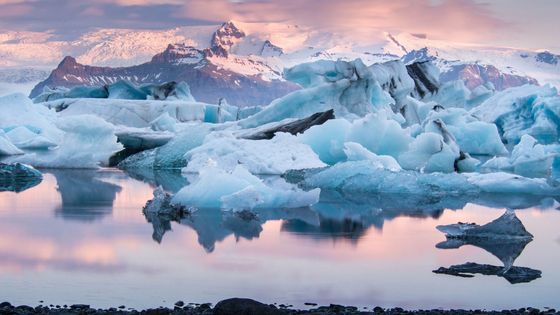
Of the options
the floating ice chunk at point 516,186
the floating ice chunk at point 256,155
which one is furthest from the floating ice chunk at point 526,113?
the floating ice chunk at point 516,186


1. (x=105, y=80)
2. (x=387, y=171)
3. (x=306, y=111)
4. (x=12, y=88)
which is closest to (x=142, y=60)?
(x=105, y=80)

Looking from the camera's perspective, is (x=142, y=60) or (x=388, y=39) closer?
(x=142, y=60)

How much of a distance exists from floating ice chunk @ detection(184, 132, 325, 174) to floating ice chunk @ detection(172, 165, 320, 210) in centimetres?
492

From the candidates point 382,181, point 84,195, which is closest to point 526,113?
point 382,181

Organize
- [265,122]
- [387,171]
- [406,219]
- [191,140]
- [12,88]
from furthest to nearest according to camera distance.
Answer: [12,88], [265,122], [191,140], [387,171], [406,219]

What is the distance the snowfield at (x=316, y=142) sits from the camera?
44.7 ft

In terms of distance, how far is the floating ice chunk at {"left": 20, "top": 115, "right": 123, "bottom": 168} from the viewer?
1784 cm

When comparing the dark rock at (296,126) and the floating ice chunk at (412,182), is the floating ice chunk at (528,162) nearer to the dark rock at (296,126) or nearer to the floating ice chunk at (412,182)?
the dark rock at (296,126)

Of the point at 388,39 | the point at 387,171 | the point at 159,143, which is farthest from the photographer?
the point at 388,39

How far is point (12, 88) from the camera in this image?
311 feet

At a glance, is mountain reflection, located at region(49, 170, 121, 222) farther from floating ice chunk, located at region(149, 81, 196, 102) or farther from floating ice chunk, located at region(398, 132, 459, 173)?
floating ice chunk, located at region(149, 81, 196, 102)

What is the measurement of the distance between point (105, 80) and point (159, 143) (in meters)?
121

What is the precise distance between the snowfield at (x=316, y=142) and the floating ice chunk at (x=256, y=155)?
24 millimetres

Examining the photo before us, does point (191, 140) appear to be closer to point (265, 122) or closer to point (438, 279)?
point (265, 122)
